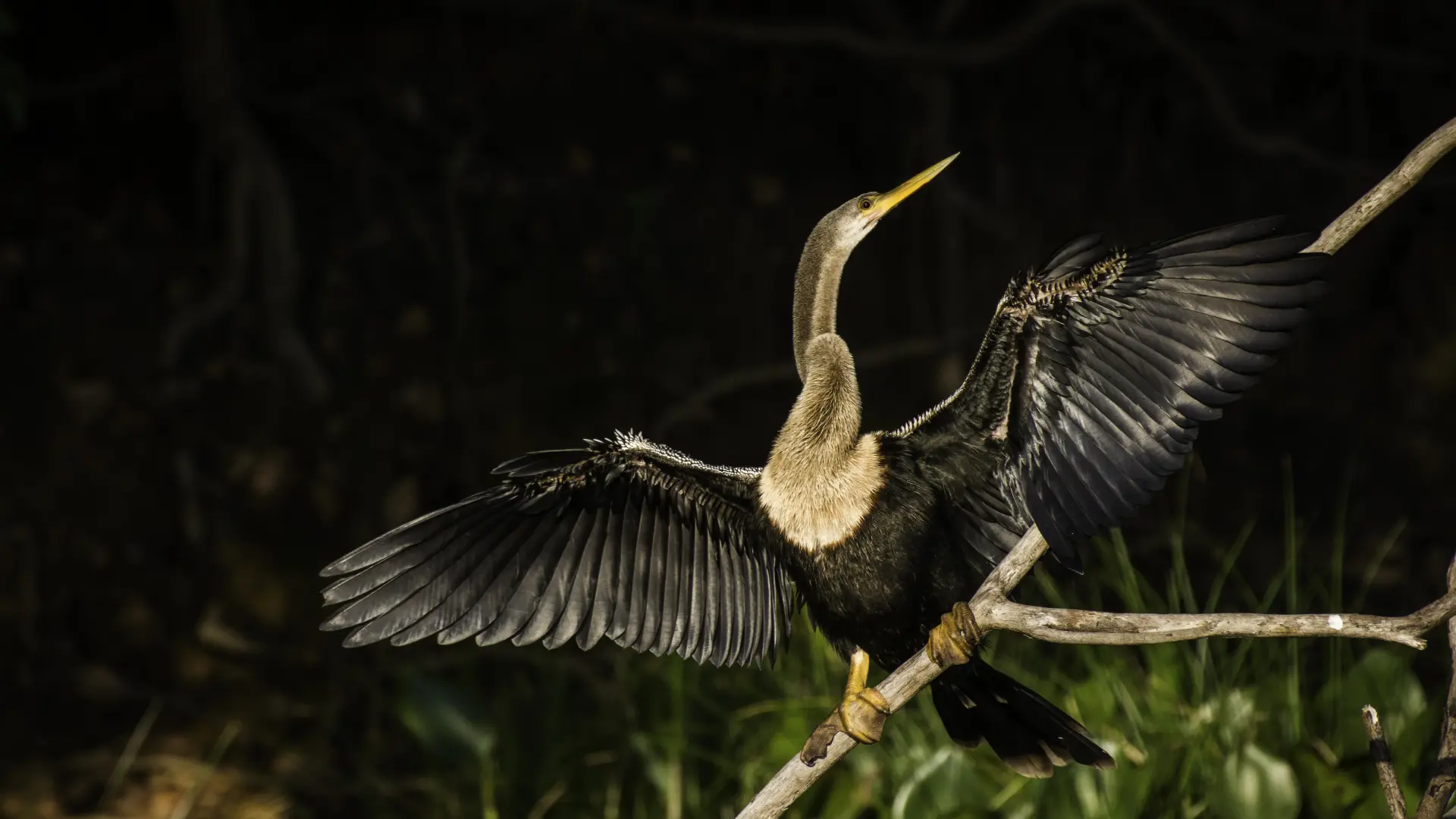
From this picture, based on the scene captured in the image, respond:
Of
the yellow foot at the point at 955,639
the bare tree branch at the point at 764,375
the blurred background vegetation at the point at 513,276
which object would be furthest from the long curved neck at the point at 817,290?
the bare tree branch at the point at 764,375

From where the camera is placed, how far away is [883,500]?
6.15 feet

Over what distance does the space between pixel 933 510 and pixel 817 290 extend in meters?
0.35

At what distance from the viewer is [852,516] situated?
1.87 meters

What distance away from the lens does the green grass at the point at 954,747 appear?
2676 millimetres

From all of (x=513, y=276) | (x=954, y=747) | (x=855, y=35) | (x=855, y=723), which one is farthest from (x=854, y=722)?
(x=855, y=35)

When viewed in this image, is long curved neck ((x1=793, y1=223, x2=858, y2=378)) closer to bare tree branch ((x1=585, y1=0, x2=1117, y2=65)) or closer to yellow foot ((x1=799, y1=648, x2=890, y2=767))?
yellow foot ((x1=799, y1=648, x2=890, y2=767))

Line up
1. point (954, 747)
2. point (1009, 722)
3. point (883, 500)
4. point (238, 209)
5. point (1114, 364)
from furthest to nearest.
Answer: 1. point (238, 209)
2. point (954, 747)
3. point (1009, 722)
4. point (883, 500)
5. point (1114, 364)

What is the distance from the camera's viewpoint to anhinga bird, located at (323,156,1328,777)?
1667mm

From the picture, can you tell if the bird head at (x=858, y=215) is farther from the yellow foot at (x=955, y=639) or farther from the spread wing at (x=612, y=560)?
the yellow foot at (x=955, y=639)

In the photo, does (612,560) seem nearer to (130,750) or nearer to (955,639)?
(955,639)

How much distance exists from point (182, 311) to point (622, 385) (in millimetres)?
1210

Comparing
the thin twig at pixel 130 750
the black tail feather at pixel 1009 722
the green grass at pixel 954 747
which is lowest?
the thin twig at pixel 130 750

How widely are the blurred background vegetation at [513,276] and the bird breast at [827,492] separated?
6.30 ft

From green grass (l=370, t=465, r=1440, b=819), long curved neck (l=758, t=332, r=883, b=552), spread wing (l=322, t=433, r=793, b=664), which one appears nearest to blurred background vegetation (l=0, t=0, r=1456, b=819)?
green grass (l=370, t=465, r=1440, b=819)
